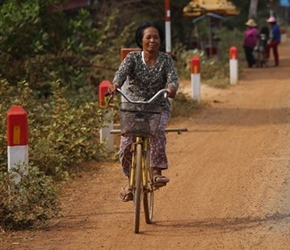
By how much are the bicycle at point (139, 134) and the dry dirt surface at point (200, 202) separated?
0.36m

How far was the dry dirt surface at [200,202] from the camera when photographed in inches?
312

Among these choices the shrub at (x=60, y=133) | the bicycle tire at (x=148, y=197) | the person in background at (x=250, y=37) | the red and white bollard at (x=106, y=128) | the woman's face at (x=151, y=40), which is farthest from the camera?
the person in background at (x=250, y=37)

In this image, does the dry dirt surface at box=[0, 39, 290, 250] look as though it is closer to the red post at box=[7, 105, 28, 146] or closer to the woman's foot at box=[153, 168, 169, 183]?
the woman's foot at box=[153, 168, 169, 183]

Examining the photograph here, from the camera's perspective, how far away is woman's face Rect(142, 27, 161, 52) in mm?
8625

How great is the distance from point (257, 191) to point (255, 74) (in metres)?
18.2

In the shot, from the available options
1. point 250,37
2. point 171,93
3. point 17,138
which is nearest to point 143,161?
point 171,93

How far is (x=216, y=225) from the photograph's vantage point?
8422 millimetres

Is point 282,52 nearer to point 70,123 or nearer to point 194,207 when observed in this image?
point 70,123

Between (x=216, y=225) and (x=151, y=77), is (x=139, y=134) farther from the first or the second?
(x=216, y=225)

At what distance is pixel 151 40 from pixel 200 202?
185 cm

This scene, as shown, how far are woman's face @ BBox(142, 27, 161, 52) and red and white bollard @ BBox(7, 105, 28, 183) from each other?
131 centimetres

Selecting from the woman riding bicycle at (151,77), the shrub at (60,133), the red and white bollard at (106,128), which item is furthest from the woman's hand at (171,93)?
the red and white bollard at (106,128)

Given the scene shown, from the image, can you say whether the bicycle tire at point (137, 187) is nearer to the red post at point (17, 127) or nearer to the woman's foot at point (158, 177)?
the woman's foot at point (158, 177)

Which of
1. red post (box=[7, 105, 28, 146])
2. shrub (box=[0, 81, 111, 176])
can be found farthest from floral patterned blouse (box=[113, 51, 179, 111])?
shrub (box=[0, 81, 111, 176])
